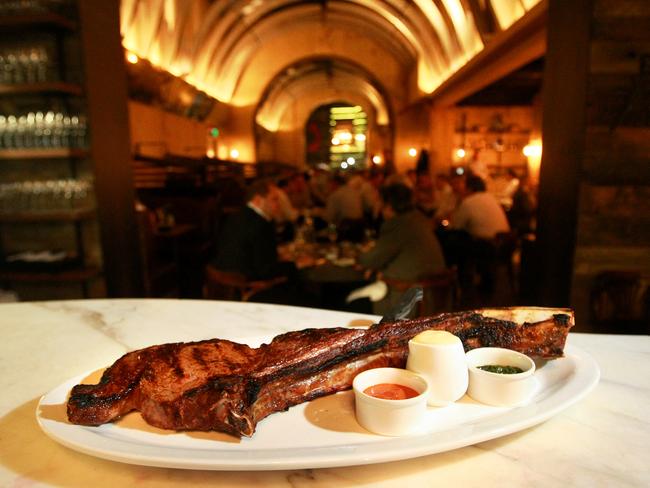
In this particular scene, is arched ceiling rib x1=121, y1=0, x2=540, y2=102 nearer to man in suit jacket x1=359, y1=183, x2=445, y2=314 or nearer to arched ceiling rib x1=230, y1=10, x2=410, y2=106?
arched ceiling rib x1=230, y1=10, x2=410, y2=106

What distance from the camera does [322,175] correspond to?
14094mm

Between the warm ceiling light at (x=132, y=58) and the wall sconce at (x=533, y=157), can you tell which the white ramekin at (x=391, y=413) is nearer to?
the warm ceiling light at (x=132, y=58)

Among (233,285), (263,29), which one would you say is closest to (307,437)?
(233,285)

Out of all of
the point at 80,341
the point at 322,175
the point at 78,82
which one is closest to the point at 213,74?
the point at 322,175

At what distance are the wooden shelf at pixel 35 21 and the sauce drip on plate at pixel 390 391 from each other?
14.5 ft

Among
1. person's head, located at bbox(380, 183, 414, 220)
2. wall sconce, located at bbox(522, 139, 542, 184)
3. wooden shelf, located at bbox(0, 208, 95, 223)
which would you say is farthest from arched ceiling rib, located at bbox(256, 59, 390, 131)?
person's head, located at bbox(380, 183, 414, 220)

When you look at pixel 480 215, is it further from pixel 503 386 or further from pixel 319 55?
pixel 319 55

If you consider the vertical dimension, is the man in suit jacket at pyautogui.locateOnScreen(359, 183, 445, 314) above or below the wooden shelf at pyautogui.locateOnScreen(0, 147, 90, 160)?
below

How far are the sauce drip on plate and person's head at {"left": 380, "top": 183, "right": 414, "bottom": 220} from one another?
2849 mm

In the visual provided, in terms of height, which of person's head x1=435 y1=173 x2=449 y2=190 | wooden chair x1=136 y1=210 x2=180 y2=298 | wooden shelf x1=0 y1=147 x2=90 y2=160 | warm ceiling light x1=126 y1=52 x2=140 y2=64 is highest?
warm ceiling light x1=126 y1=52 x2=140 y2=64

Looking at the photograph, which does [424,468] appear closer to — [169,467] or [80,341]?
[169,467]

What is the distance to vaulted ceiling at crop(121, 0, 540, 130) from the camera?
1003cm

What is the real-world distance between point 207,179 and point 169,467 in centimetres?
901

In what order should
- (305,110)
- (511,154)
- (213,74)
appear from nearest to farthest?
(511,154)
(213,74)
(305,110)
